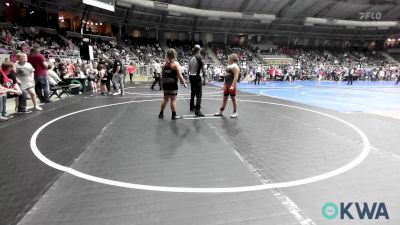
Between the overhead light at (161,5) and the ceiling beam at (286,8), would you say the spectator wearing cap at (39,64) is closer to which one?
the overhead light at (161,5)

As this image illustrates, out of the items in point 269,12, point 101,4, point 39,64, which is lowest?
point 39,64

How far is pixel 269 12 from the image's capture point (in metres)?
39.0

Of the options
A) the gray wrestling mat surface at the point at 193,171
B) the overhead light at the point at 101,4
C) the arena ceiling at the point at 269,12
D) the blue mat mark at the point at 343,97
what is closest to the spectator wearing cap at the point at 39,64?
the gray wrestling mat surface at the point at 193,171

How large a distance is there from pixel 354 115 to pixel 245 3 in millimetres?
30324

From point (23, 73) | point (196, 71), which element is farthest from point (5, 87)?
point (196, 71)

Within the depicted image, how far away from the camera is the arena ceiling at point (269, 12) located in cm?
3350

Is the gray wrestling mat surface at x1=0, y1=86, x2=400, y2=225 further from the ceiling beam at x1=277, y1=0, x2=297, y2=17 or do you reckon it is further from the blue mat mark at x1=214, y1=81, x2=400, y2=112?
the ceiling beam at x1=277, y1=0, x2=297, y2=17

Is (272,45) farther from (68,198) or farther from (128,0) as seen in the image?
(68,198)

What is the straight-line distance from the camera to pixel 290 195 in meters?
3.32

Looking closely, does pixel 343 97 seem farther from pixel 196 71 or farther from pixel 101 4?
pixel 101 4

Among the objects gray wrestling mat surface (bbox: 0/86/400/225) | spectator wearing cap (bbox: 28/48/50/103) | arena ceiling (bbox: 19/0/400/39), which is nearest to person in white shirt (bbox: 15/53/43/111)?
spectator wearing cap (bbox: 28/48/50/103)

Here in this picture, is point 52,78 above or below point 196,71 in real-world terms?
below

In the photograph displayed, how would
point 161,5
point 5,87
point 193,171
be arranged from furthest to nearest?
point 161,5
point 5,87
point 193,171

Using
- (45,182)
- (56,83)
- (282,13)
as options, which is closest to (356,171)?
(45,182)
